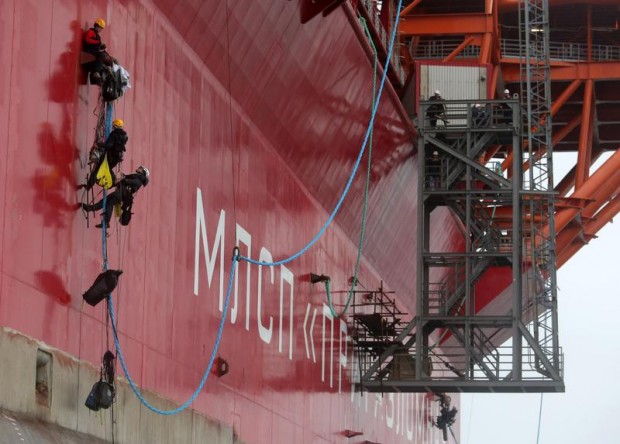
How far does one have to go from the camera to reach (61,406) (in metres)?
12.9

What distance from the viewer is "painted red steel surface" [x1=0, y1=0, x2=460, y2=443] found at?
1280cm

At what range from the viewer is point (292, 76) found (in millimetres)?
22000

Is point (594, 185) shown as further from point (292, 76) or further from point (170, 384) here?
point (170, 384)

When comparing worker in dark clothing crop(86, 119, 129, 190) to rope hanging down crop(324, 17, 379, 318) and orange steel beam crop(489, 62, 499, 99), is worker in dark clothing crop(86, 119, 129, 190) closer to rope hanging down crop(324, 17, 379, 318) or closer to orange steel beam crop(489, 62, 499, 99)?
rope hanging down crop(324, 17, 379, 318)

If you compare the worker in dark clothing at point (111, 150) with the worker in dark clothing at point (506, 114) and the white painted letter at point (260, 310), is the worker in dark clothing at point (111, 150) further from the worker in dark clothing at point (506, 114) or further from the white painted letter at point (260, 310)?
the worker in dark clothing at point (506, 114)

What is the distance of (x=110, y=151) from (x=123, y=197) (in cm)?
47

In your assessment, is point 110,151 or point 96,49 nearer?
point 110,151

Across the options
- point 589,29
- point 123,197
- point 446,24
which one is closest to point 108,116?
point 123,197

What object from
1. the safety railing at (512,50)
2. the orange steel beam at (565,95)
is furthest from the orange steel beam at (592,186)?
the safety railing at (512,50)

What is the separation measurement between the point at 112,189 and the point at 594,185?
2495 cm

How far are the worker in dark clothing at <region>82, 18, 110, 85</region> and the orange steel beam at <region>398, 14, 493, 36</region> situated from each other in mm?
20507

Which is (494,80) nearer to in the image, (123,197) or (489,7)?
(489,7)


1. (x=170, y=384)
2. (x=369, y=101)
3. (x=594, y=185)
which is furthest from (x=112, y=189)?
(x=594, y=185)

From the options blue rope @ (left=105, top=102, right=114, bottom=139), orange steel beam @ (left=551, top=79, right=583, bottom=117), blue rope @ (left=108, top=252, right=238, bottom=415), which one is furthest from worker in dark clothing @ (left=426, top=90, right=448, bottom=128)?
blue rope @ (left=105, top=102, right=114, bottom=139)
